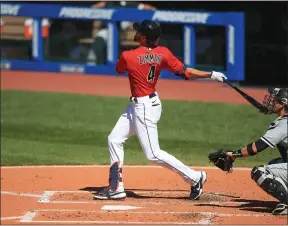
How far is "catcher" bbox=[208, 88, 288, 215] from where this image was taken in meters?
7.96

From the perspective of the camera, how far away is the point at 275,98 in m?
8.11

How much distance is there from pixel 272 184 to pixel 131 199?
5.54 ft

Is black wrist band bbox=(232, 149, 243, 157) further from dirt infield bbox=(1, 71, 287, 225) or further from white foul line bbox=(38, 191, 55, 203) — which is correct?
white foul line bbox=(38, 191, 55, 203)

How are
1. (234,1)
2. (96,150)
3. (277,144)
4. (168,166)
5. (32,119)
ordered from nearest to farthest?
(277,144)
(168,166)
(96,150)
(32,119)
(234,1)

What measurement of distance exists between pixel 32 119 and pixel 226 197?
684 centimetres

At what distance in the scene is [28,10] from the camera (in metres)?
21.1

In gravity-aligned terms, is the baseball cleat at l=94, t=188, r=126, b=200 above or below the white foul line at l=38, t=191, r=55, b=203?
above

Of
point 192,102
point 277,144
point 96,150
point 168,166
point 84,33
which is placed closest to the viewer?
point 277,144

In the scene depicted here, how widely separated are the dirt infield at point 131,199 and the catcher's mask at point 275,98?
40.1 inches

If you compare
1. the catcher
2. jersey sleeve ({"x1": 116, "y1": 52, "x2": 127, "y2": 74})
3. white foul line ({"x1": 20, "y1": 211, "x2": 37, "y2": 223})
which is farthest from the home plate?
jersey sleeve ({"x1": 116, "y1": 52, "x2": 127, "y2": 74})

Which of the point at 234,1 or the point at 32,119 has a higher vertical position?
the point at 234,1

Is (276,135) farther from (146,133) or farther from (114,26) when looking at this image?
(114,26)

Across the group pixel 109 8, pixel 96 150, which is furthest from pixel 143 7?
pixel 96 150

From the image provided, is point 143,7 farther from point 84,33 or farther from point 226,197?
point 226,197
